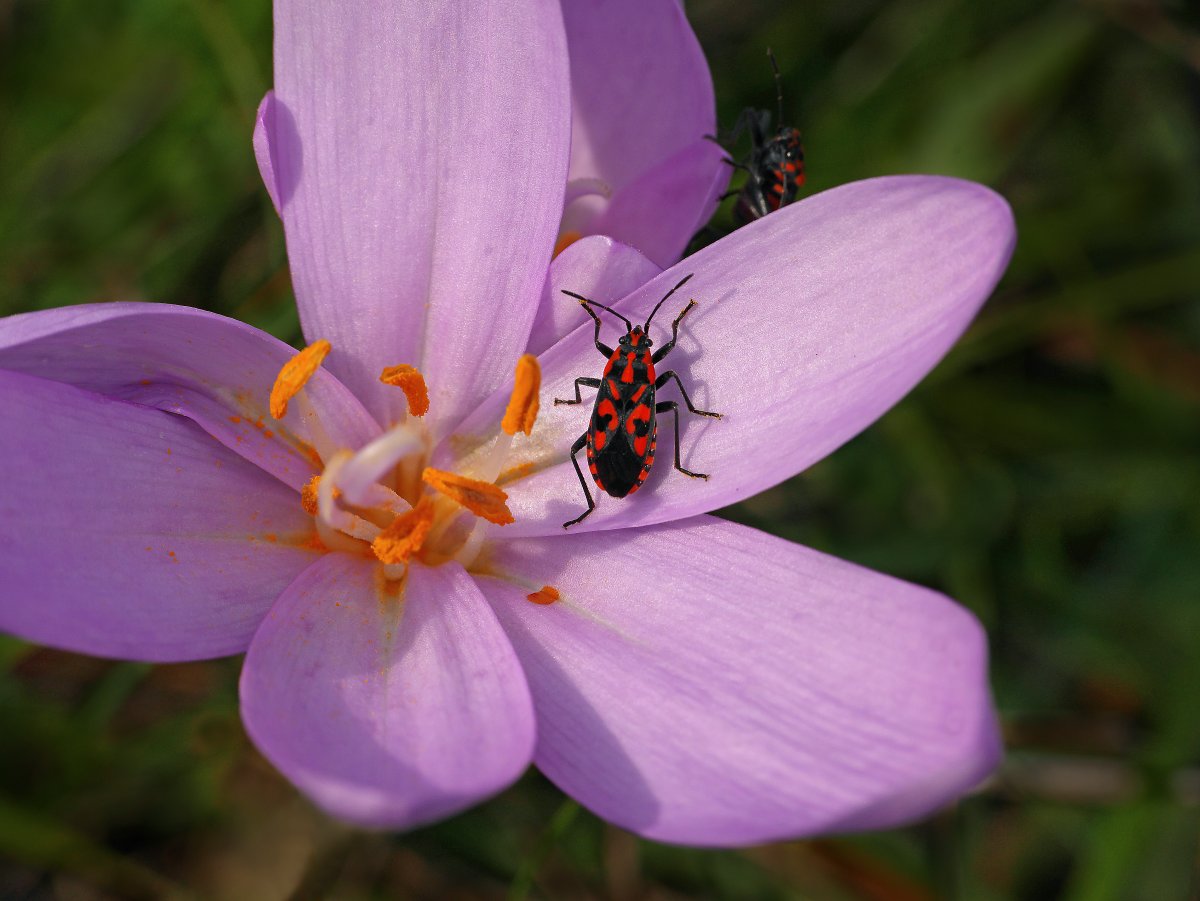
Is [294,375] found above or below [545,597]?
above

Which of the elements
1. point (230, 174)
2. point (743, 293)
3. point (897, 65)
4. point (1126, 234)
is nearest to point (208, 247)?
point (230, 174)

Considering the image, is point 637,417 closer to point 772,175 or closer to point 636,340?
point 636,340

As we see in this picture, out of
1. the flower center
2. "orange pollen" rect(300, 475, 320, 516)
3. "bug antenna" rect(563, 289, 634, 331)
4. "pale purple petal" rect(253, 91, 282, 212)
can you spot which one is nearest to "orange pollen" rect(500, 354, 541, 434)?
the flower center

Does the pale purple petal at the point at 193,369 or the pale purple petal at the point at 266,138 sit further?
the pale purple petal at the point at 266,138

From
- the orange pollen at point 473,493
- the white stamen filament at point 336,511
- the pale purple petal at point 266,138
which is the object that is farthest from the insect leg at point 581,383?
the pale purple petal at point 266,138

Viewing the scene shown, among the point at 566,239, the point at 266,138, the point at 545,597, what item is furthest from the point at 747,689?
the point at 266,138

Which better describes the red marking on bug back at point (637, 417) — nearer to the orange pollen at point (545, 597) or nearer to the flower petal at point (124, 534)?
the orange pollen at point (545, 597)

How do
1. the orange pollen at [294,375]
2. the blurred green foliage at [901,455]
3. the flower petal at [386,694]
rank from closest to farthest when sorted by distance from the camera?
the flower petal at [386,694] < the orange pollen at [294,375] < the blurred green foliage at [901,455]
